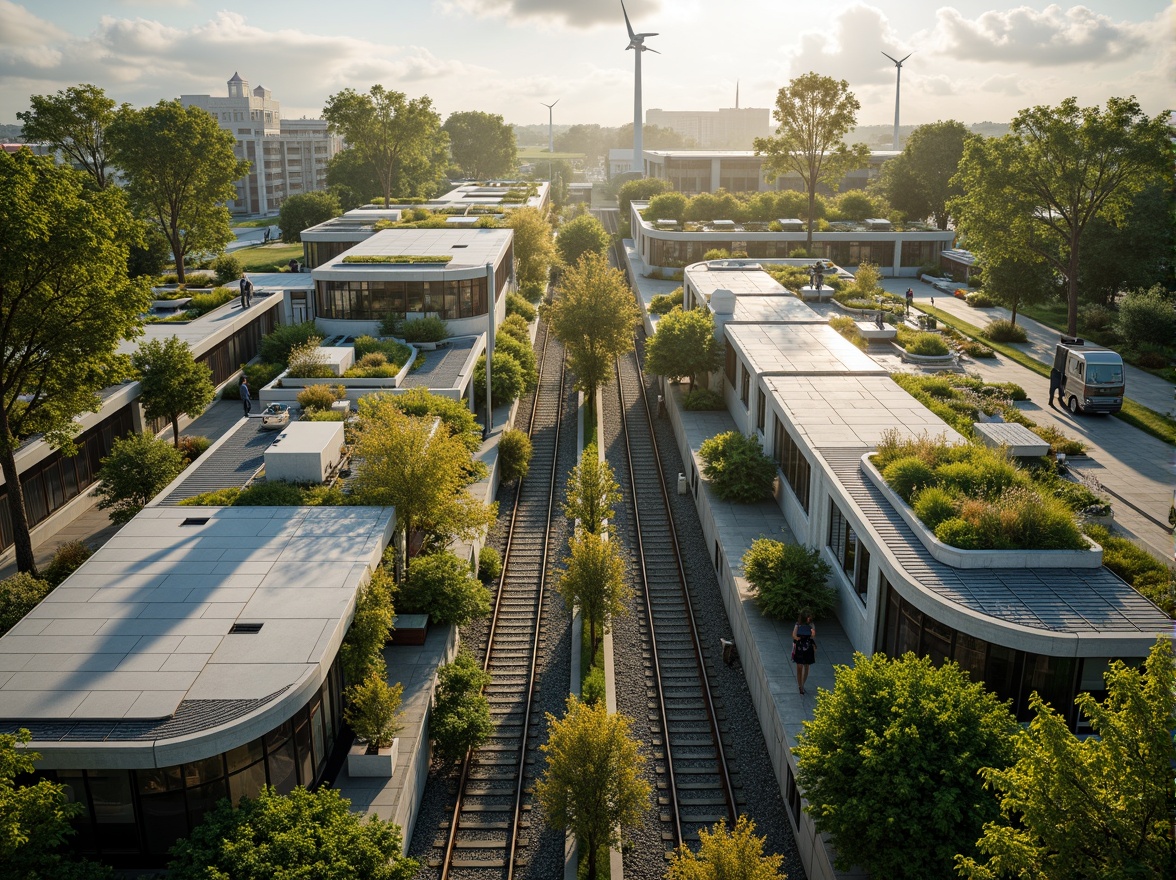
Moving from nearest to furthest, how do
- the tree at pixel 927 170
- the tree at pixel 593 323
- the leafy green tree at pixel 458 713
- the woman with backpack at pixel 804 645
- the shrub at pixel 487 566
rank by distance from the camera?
the woman with backpack at pixel 804 645 → the leafy green tree at pixel 458 713 → the shrub at pixel 487 566 → the tree at pixel 593 323 → the tree at pixel 927 170

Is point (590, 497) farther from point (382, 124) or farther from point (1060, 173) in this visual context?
point (382, 124)

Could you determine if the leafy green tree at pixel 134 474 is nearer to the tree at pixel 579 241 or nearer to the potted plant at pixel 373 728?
the potted plant at pixel 373 728

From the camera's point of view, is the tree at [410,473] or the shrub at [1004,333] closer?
the tree at [410,473]

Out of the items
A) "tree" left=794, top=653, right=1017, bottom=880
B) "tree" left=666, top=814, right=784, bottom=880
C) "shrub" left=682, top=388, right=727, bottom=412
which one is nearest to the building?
"shrub" left=682, top=388, right=727, bottom=412

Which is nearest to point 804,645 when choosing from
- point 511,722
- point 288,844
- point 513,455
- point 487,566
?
point 511,722

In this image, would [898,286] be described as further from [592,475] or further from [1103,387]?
[592,475]

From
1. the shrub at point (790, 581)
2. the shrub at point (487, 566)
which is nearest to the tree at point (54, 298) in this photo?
the shrub at point (487, 566)

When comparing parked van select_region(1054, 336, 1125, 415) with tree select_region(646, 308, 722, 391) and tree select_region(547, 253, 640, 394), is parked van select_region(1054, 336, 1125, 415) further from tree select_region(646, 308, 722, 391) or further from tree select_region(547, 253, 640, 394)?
tree select_region(547, 253, 640, 394)
